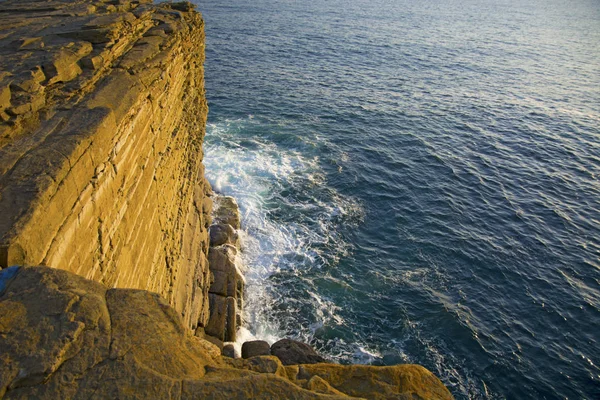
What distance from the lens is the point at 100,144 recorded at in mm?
8219

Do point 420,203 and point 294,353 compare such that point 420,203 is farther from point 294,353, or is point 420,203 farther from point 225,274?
point 294,353

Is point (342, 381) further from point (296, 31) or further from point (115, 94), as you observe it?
point (296, 31)

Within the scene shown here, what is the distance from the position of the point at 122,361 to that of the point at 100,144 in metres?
Result: 4.81

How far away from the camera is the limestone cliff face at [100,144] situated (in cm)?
682

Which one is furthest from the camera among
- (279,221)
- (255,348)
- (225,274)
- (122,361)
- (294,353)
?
(279,221)

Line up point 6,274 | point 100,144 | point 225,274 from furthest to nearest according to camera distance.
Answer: point 225,274 < point 100,144 < point 6,274

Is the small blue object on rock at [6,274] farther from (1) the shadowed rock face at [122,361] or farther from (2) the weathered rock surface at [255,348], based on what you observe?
(2) the weathered rock surface at [255,348]

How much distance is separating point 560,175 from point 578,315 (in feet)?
46.0

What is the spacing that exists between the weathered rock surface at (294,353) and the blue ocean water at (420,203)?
1612 millimetres

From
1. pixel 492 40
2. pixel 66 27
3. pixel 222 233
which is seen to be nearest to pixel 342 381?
pixel 66 27

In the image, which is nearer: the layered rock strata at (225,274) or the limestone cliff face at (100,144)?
the limestone cliff face at (100,144)

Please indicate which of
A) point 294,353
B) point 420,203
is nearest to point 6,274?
point 294,353

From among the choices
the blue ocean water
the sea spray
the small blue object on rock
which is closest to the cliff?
the small blue object on rock

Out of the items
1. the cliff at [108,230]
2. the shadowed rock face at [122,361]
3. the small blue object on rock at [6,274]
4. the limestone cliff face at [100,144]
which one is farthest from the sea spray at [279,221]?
the small blue object on rock at [6,274]
